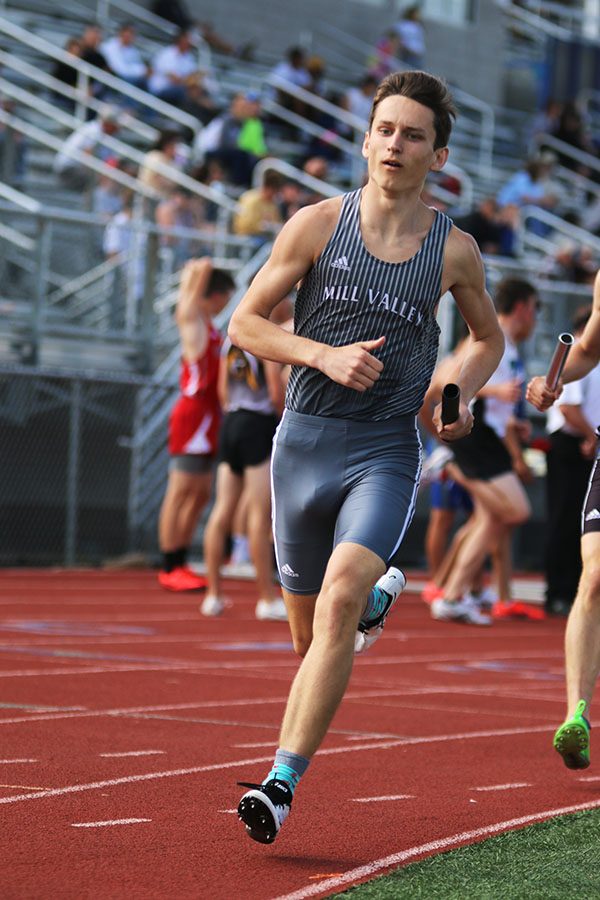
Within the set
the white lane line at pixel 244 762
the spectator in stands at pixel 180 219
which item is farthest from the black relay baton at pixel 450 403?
the spectator in stands at pixel 180 219

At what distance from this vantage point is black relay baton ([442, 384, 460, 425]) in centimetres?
548

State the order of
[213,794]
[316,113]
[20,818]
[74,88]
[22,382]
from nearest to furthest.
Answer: [20,818] < [213,794] < [22,382] < [74,88] < [316,113]

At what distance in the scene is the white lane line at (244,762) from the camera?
595 cm

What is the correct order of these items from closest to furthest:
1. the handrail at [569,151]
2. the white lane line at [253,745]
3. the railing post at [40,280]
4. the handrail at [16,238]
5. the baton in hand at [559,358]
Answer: the baton in hand at [559,358], the white lane line at [253,745], the handrail at [16,238], the railing post at [40,280], the handrail at [569,151]

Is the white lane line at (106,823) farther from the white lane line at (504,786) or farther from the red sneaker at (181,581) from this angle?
the red sneaker at (181,581)

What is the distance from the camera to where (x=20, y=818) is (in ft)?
18.0

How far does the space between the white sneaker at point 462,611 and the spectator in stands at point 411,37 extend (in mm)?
18118

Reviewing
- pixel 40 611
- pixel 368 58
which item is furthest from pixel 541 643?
pixel 368 58

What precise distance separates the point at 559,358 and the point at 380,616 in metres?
1.40

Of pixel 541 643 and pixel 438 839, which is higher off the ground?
pixel 438 839

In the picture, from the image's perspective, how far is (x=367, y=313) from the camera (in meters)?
5.66

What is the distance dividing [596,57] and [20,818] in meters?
31.4

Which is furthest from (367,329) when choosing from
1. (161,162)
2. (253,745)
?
(161,162)

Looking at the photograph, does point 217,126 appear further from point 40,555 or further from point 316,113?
point 40,555
